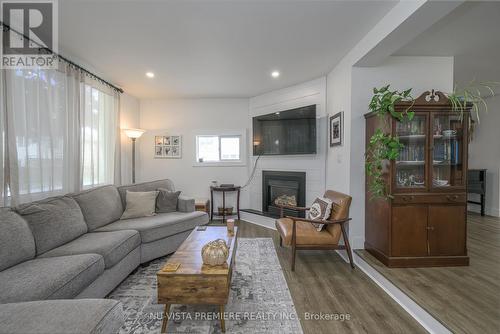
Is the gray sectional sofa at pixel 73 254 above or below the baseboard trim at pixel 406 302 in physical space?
above

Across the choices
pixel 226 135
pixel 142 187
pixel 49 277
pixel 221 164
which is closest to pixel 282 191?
pixel 221 164

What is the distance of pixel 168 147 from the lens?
4.76m

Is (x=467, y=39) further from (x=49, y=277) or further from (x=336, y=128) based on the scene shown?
(x=49, y=277)

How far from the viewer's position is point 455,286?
6.58 ft

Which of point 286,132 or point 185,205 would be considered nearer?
point 185,205

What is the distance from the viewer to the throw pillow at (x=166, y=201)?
3.31 metres

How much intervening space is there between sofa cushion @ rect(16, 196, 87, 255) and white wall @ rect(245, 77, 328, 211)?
3005 millimetres

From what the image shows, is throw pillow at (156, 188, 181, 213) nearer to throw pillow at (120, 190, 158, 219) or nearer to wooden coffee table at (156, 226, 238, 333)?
throw pillow at (120, 190, 158, 219)

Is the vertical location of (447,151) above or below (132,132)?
below

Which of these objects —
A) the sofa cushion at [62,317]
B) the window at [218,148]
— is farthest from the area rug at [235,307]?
the window at [218,148]

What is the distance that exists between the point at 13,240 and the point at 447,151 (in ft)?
13.4

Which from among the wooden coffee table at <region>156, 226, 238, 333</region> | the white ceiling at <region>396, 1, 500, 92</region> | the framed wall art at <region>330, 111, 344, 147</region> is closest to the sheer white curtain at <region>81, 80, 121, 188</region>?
the wooden coffee table at <region>156, 226, 238, 333</region>

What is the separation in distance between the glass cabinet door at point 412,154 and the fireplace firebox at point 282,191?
65.0 inches

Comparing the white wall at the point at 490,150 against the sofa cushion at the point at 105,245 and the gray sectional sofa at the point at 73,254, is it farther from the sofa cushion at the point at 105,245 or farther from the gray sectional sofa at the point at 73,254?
the sofa cushion at the point at 105,245
